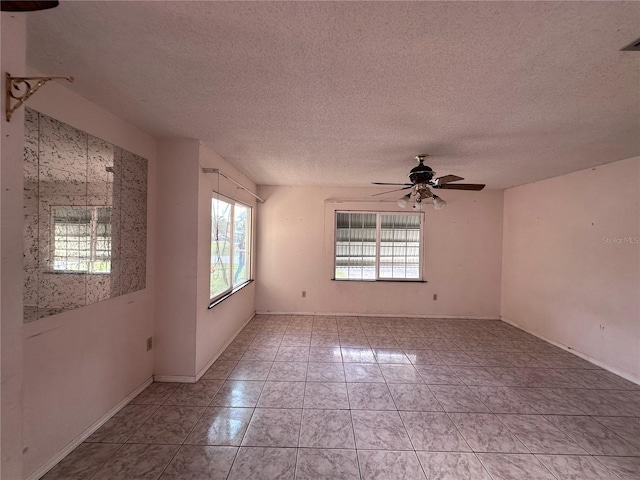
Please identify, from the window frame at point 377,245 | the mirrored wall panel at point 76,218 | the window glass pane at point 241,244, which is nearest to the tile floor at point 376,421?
the mirrored wall panel at point 76,218

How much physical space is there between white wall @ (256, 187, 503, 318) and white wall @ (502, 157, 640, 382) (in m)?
0.49

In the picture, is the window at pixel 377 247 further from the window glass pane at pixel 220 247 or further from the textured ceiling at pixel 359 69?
the textured ceiling at pixel 359 69

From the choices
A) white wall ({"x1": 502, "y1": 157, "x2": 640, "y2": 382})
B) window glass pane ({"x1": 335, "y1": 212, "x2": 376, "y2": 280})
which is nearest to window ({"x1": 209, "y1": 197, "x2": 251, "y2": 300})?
window glass pane ({"x1": 335, "y1": 212, "x2": 376, "y2": 280})

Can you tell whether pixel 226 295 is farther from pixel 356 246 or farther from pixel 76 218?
pixel 356 246

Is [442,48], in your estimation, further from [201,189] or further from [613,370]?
[613,370]

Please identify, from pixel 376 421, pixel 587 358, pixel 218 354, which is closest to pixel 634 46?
pixel 376 421

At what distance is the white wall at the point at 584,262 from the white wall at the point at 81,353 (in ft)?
16.7

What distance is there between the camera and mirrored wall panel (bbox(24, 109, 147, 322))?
147cm

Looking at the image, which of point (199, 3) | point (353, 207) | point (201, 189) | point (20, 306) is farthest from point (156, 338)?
point (353, 207)

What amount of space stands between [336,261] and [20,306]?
13.8 feet

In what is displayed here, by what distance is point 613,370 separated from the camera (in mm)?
2969

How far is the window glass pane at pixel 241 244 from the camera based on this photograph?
13.1 feet

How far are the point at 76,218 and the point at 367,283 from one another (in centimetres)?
419

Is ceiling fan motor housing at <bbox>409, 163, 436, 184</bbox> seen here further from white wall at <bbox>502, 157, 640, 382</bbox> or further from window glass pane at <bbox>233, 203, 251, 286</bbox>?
window glass pane at <bbox>233, 203, 251, 286</bbox>
